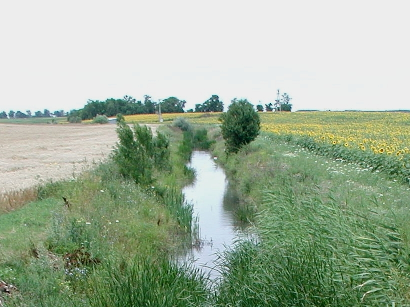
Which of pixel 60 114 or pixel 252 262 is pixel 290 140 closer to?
pixel 252 262

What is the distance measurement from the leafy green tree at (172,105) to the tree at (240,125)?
6469 centimetres

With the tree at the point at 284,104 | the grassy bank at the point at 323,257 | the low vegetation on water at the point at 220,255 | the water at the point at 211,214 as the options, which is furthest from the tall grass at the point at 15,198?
the tree at the point at 284,104

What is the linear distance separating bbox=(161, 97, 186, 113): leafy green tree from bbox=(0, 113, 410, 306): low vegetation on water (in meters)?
77.8

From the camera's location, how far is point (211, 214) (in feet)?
48.5

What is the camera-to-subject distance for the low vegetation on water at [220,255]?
5.27 metres

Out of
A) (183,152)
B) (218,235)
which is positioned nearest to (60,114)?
(183,152)

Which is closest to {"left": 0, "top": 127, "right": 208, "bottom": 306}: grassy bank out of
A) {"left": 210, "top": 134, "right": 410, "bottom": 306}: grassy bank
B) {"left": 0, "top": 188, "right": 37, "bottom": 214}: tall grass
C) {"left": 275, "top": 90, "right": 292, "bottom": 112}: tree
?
{"left": 0, "top": 188, "right": 37, "bottom": 214}: tall grass

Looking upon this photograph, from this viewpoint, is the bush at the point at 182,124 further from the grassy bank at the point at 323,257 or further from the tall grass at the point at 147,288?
the tall grass at the point at 147,288

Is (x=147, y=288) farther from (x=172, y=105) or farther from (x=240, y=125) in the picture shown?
(x=172, y=105)

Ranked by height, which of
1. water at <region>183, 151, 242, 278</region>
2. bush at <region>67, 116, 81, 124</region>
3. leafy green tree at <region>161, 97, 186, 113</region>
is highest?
leafy green tree at <region>161, 97, 186, 113</region>

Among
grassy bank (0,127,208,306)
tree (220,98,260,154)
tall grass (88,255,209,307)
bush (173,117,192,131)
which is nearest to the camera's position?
tall grass (88,255,209,307)

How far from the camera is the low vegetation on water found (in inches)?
207

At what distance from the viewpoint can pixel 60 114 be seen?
112625 millimetres

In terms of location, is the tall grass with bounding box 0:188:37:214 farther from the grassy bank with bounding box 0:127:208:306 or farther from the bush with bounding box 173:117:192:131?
the bush with bounding box 173:117:192:131
